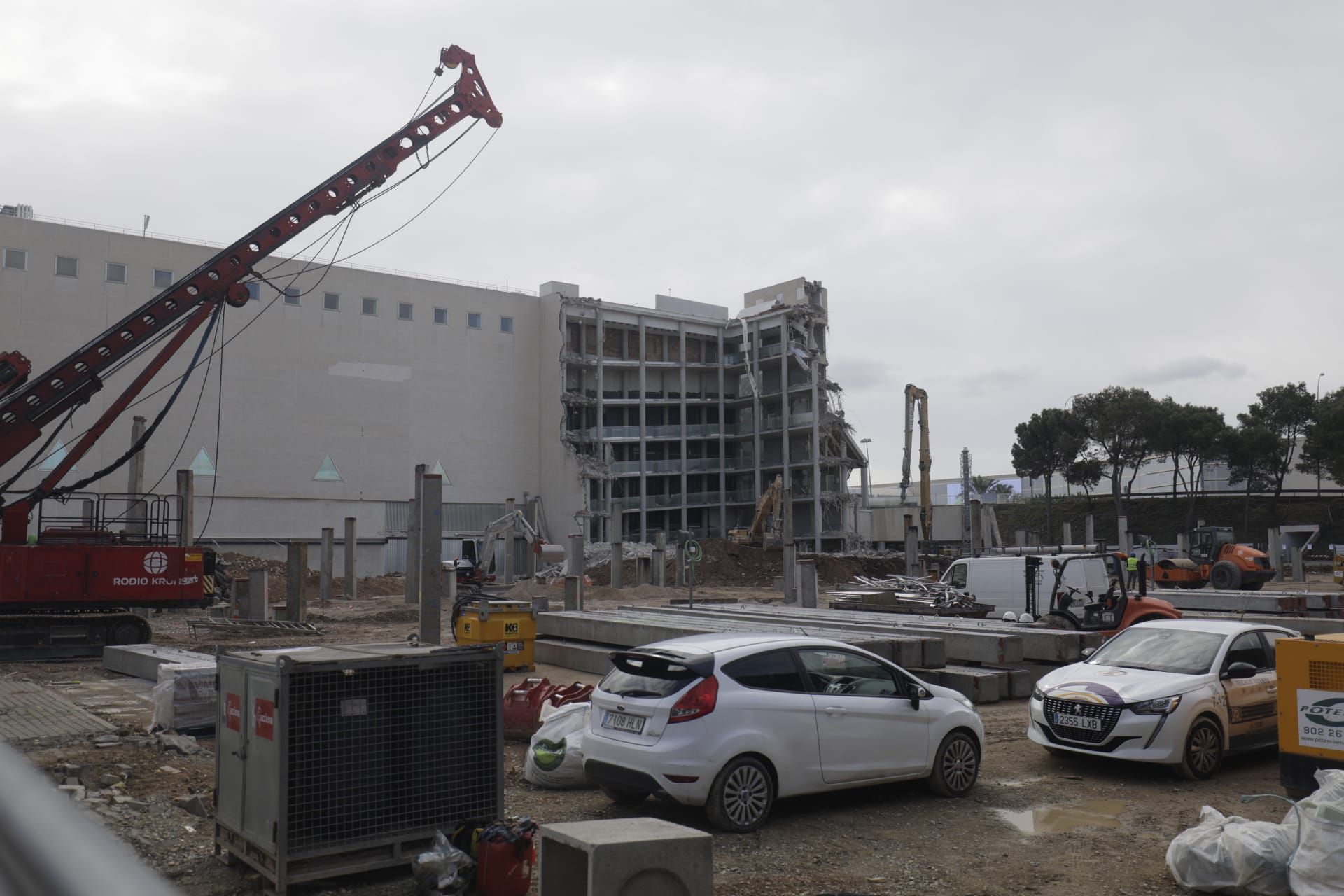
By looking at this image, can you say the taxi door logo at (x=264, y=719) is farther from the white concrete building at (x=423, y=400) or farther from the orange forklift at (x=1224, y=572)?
the white concrete building at (x=423, y=400)

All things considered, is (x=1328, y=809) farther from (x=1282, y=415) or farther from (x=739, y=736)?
(x=1282, y=415)

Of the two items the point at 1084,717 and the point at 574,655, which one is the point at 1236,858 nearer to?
the point at 1084,717

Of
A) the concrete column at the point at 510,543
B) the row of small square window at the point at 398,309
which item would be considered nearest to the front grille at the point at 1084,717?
the concrete column at the point at 510,543

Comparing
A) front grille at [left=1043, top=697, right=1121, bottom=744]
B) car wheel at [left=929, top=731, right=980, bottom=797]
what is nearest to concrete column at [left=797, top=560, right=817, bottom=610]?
front grille at [left=1043, top=697, right=1121, bottom=744]

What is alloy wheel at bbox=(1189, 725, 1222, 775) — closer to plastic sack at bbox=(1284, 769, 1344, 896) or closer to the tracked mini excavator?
plastic sack at bbox=(1284, 769, 1344, 896)

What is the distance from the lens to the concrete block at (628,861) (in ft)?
17.8

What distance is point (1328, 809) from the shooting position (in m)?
6.47

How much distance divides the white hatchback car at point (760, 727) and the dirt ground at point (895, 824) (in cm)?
34

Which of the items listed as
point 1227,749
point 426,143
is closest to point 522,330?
point 426,143

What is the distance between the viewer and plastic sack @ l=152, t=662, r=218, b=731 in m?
11.9

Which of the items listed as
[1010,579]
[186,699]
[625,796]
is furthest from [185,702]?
[1010,579]

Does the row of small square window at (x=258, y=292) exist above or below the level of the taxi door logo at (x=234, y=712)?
above

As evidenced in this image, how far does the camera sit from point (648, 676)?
8.52 m

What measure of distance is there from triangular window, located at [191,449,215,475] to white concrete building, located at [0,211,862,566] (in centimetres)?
10
